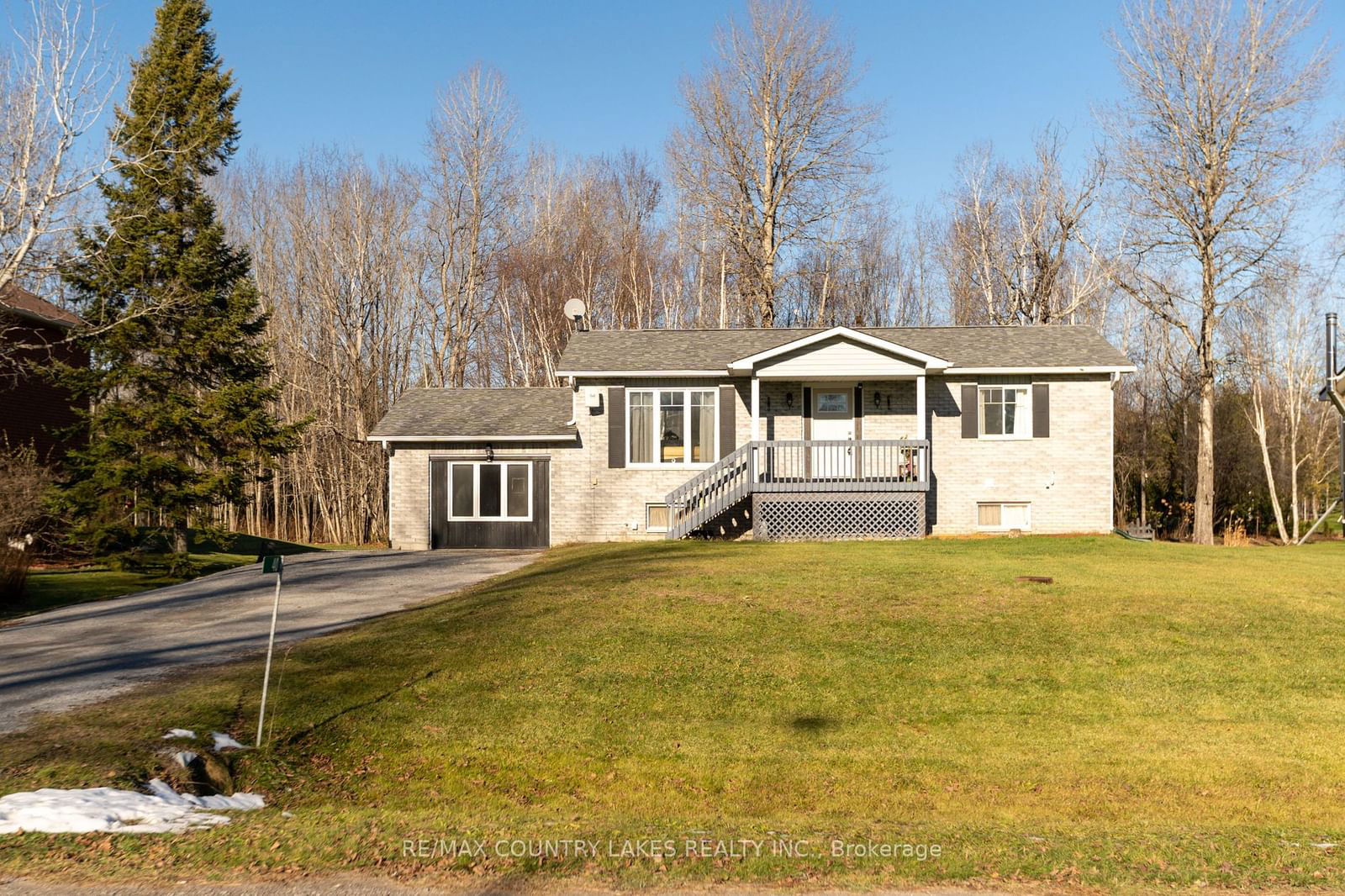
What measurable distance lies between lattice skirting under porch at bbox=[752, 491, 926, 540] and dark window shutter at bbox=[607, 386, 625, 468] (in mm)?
3400

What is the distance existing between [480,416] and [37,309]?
11.4 m

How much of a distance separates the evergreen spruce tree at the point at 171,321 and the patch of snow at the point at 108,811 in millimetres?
15787

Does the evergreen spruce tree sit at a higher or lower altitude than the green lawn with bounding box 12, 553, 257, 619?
higher

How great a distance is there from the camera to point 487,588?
50.5ft

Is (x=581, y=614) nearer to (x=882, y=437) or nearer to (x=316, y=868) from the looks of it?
(x=316, y=868)

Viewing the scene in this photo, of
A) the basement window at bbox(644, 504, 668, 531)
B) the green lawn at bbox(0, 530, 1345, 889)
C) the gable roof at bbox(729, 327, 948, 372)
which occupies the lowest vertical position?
the green lawn at bbox(0, 530, 1345, 889)

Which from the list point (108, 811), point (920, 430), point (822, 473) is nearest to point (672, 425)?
point (822, 473)

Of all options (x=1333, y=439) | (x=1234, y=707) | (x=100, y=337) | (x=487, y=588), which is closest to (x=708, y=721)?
(x=1234, y=707)

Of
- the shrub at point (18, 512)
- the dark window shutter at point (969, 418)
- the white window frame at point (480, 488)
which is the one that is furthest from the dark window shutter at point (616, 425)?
the shrub at point (18, 512)

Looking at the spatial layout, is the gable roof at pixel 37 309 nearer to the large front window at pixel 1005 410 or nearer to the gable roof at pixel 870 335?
the gable roof at pixel 870 335

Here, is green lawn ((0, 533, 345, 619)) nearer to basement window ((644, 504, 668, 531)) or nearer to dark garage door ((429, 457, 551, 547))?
dark garage door ((429, 457, 551, 547))

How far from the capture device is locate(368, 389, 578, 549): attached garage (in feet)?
78.3

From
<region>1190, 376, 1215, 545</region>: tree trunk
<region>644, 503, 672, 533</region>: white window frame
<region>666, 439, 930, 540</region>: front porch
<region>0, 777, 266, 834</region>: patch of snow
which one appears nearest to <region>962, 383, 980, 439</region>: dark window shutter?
<region>666, 439, 930, 540</region>: front porch

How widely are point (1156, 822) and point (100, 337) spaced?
22.0 metres
